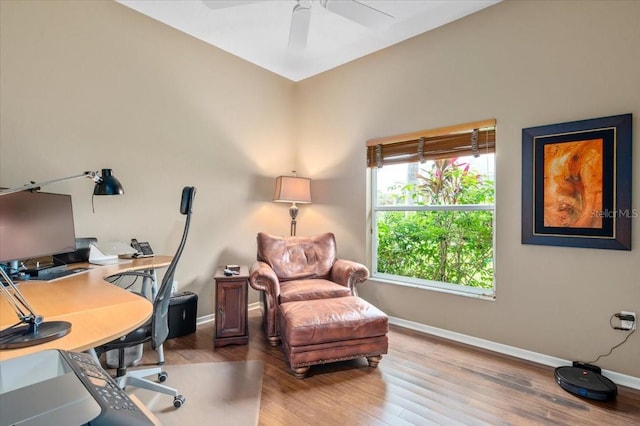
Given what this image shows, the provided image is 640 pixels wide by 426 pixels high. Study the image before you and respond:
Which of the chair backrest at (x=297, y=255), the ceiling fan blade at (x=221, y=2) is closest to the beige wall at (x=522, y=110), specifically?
the chair backrest at (x=297, y=255)

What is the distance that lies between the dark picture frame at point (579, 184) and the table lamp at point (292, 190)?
2.23m

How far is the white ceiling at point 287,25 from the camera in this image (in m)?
2.70

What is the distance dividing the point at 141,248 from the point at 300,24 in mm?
2225

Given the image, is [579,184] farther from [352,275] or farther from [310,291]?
[310,291]

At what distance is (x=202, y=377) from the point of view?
88.0 inches

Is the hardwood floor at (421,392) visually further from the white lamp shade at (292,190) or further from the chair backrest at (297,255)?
the white lamp shade at (292,190)

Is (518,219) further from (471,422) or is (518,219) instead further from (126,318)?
(126,318)

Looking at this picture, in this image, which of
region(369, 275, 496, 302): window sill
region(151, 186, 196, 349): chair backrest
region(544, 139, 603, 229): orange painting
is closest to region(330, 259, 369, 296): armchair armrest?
region(369, 275, 496, 302): window sill

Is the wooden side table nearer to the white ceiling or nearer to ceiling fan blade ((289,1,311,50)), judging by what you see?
ceiling fan blade ((289,1,311,50))

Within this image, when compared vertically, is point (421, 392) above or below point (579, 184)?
below

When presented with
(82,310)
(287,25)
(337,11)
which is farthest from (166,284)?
(287,25)

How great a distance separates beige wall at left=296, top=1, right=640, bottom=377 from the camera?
220 cm

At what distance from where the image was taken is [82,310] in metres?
1.28

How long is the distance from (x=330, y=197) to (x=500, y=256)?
1.95 m
